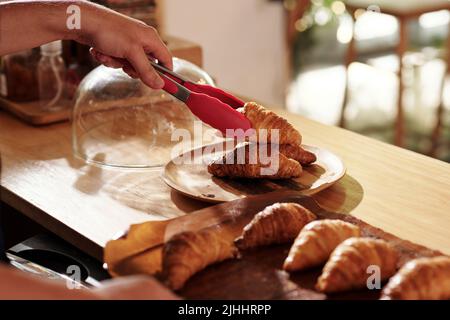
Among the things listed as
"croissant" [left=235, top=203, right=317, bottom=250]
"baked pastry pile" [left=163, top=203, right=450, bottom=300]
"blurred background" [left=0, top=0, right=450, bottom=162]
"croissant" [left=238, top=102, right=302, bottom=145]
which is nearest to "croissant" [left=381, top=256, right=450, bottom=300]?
"baked pastry pile" [left=163, top=203, right=450, bottom=300]

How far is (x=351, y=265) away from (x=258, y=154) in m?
0.49

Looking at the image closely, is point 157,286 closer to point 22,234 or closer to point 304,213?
point 304,213

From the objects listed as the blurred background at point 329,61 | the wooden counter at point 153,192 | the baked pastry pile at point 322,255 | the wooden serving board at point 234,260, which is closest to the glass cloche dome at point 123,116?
the wooden counter at point 153,192

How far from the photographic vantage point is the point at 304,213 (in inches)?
54.9

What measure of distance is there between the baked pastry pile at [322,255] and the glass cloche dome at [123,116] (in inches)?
24.2

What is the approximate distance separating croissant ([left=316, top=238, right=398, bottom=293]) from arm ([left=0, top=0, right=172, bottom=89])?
0.62 meters

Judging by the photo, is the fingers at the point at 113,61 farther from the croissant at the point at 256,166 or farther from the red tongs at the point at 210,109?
the croissant at the point at 256,166

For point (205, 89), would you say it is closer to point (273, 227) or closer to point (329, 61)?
point (273, 227)

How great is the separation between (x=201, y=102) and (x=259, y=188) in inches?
8.1

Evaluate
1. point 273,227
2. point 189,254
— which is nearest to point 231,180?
point 273,227

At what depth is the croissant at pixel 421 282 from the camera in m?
1.15

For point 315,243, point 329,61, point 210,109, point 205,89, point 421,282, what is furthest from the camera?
point 329,61

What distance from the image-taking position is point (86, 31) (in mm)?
1689
